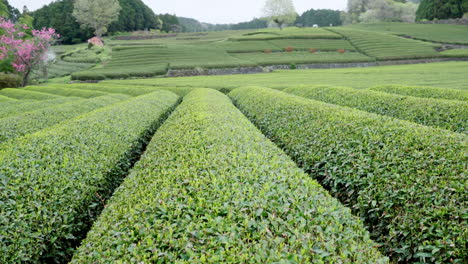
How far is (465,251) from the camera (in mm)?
3357

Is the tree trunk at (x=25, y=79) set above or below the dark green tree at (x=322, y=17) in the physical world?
below

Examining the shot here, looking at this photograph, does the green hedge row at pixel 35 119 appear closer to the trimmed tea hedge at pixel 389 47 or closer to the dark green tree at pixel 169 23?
the trimmed tea hedge at pixel 389 47

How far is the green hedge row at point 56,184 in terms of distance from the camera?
13.9ft

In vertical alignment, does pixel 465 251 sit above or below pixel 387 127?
below

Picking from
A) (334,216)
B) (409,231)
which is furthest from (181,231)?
(409,231)

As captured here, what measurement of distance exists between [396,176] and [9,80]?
45.4 meters

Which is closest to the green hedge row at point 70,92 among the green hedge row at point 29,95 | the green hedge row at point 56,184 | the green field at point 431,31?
the green hedge row at point 29,95

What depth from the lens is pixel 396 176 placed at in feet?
16.1

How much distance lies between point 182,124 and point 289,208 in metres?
5.89

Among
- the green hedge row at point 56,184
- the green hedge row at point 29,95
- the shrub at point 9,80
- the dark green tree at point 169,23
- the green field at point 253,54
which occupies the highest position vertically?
the dark green tree at point 169,23

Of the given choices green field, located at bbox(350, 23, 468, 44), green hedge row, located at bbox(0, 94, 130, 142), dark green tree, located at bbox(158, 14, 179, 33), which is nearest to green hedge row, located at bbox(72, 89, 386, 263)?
green hedge row, located at bbox(0, 94, 130, 142)

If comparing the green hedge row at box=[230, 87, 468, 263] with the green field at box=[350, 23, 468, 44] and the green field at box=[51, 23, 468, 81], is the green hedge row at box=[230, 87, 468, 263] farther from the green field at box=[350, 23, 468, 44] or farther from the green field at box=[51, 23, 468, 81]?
the green field at box=[350, 23, 468, 44]

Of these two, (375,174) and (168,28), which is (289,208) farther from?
(168,28)

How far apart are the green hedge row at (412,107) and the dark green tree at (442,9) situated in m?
86.2
